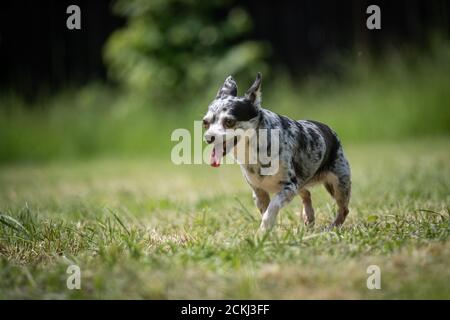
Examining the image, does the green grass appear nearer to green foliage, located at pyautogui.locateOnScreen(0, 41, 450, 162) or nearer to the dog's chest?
the dog's chest

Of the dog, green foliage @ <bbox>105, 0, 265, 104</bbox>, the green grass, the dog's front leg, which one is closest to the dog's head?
the dog

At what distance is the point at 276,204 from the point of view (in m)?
3.80

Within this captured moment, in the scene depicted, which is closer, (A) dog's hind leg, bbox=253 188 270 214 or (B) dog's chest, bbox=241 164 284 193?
(B) dog's chest, bbox=241 164 284 193

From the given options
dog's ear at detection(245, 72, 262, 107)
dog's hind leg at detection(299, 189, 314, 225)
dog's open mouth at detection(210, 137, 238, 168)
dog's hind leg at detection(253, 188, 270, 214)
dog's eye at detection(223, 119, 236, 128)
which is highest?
dog's ear at detection(245, 72, 262, 107)

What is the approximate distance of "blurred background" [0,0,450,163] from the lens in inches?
426

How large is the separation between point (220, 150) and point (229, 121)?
8.3 inches

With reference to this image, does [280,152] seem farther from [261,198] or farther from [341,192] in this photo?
[341,192]

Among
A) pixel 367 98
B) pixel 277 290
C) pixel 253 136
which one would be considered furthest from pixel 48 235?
pixel 367 98

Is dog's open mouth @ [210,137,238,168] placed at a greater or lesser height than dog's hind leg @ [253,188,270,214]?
greater

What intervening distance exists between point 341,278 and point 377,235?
0.84 metres

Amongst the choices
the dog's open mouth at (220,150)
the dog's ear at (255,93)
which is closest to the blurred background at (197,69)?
the dog's ear at (255,93)

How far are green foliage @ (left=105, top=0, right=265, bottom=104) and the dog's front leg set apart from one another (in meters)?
8.14

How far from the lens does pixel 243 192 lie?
636cm
